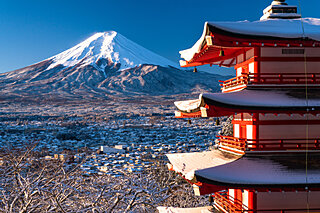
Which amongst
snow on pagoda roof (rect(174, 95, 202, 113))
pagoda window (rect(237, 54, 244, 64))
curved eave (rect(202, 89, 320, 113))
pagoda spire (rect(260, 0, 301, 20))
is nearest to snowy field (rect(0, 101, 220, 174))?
snow on pagoda roof (rect(174, 95, 202, 113))

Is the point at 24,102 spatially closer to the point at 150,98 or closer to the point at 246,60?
the point at 150,98

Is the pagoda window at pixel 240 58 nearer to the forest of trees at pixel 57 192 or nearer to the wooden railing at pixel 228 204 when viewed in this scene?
the wooden railing at pixel 228 204

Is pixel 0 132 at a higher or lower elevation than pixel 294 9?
lower

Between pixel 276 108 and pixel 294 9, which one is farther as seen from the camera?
pixel 294 9

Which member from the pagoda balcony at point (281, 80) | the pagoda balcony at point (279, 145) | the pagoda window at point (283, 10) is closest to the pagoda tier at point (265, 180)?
the pagoda balcony at point (279, 145)

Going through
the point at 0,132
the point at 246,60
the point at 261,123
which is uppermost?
the point at 246,60

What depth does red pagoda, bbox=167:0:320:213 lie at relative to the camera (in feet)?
28.3

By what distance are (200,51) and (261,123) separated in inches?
107

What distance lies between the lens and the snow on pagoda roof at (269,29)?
884cm

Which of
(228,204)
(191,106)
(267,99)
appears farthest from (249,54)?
(228,204)

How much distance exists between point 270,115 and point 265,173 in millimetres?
1714

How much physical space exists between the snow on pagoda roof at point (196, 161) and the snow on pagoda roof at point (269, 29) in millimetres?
3186

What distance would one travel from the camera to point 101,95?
17938 cm

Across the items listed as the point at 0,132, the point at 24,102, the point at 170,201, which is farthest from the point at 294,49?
the point at 24,102
